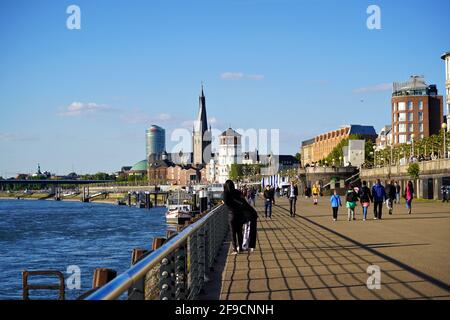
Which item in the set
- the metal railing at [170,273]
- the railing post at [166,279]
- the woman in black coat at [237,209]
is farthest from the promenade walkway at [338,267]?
the railing post at [166,279]

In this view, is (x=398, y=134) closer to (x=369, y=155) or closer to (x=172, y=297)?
(x=369, y=155)

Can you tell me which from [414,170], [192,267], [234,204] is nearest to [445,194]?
[414,170]

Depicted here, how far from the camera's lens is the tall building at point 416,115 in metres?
127

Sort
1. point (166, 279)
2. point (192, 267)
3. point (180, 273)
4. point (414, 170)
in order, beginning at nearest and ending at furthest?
point (166, 279) → point (180, 273) → point (192, 267) → point (414, 170)

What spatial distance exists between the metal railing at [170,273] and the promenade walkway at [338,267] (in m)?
0.46

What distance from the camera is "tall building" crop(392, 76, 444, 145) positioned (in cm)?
12669

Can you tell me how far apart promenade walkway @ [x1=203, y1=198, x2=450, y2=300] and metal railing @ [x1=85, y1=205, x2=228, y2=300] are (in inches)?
18.1

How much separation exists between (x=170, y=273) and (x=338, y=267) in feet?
19.3

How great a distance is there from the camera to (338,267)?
44.5 ft

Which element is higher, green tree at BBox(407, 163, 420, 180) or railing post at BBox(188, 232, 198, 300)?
green tree at BBox(407, 163, 420, 180)

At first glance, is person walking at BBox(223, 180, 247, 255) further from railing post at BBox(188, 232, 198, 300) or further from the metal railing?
railing post at BBox(188, 232, 198, 300)

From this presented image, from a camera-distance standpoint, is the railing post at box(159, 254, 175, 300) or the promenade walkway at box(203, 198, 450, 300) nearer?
the railing post at box(159, 254, 175, 300)

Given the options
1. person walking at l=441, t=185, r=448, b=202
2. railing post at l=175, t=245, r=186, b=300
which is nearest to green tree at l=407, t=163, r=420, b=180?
person walking at l=441, t=185, r=448, b=202

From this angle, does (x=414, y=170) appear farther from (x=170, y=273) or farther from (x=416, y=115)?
(x=416, y=115)
